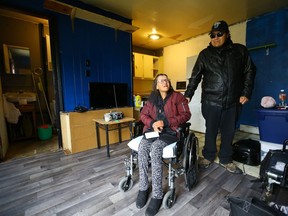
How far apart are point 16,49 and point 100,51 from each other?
6.67 ft

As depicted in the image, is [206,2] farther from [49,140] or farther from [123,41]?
[49,140]

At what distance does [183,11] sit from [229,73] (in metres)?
1.71

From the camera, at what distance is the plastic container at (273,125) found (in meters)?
1.67

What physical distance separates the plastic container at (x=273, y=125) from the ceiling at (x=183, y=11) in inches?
75.5

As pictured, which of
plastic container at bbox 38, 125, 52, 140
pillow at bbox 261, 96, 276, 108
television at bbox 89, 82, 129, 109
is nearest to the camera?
pillow at bbox 261, 96, 276, 108

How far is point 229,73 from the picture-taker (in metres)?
1.73

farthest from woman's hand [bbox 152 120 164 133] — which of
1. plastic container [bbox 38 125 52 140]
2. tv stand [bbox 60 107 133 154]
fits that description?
plastic container [bbox 38 125 52 140]

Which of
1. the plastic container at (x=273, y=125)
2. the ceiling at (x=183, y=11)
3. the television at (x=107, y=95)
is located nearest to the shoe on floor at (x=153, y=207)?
the plastic container at (x=273, y=125)

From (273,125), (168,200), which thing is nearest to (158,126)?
(168,200)

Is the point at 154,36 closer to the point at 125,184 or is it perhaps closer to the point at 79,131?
the point at 79,131

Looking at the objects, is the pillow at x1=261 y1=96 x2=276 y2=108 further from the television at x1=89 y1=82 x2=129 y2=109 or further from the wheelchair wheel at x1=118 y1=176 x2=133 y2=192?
the television at x1=89 y1=82 x2=129 y2=109

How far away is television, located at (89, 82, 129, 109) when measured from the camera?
8.66 ft

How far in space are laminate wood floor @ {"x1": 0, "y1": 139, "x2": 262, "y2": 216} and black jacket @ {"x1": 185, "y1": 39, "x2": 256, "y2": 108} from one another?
89 centimetres

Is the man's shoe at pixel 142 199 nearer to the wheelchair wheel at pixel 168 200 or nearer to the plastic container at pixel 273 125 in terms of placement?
the wheelchair wheel at pixel 168 200
